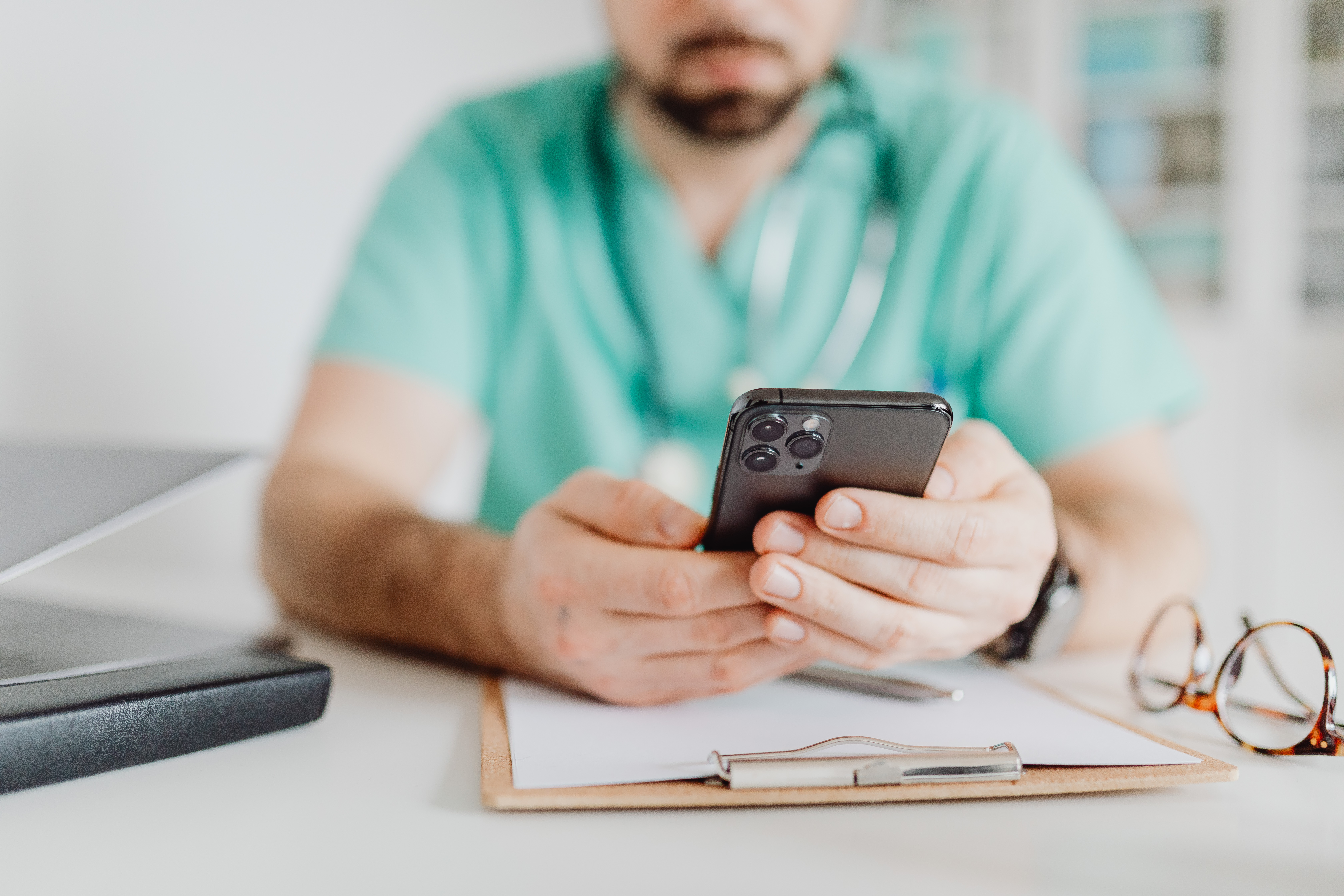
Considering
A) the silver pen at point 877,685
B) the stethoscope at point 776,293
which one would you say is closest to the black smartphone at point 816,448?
the silver pen at point 877,685

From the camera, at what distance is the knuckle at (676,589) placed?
454 millimetres

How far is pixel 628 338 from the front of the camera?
1.01 meters

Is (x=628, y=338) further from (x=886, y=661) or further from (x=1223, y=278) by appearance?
(x=1223, y=278)

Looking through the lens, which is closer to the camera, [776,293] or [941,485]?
[941,485]

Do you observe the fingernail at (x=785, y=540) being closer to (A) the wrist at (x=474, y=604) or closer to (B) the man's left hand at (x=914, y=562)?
(B) the man's left hand at (x=914, y=562)

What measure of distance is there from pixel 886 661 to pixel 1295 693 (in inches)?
10.7

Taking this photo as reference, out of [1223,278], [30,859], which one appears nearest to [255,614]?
[30,859]

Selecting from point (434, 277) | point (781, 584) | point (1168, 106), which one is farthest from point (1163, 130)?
point (781, 584)

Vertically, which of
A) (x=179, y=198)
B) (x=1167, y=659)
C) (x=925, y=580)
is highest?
(x=179, y=198)

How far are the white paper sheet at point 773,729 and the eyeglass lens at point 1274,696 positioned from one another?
0.08m

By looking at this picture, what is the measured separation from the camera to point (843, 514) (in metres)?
0.42

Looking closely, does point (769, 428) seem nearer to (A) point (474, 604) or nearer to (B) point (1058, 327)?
(A) point (474, 604)

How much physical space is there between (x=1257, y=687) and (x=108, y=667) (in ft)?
2.09

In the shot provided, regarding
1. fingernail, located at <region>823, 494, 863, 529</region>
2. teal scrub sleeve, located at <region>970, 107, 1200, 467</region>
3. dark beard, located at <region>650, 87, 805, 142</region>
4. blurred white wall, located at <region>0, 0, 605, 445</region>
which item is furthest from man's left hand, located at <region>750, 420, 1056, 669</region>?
blurred white wall, located at <region>0, 0, 605, 445</region>
